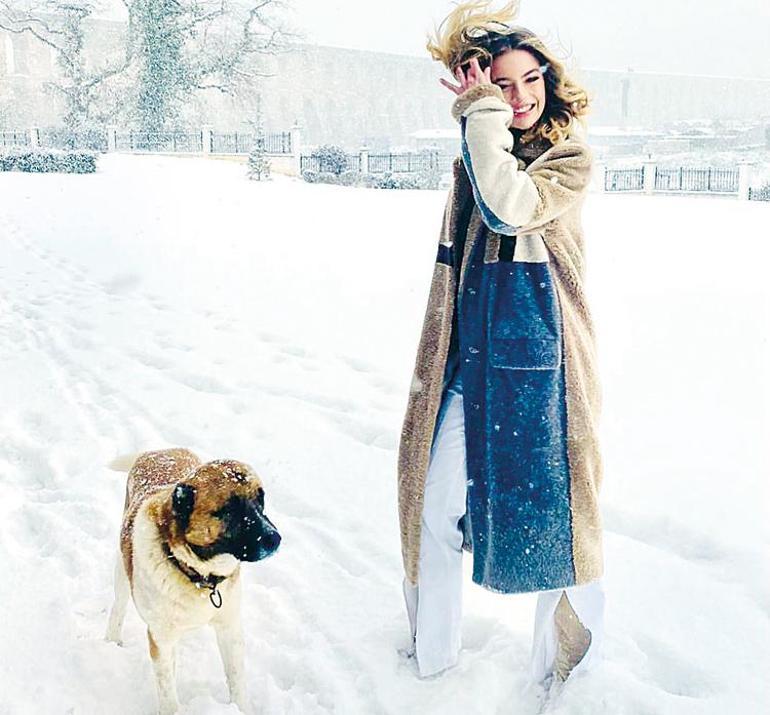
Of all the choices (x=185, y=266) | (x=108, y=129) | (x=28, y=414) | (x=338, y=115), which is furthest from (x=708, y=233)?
(x=338, y=115)

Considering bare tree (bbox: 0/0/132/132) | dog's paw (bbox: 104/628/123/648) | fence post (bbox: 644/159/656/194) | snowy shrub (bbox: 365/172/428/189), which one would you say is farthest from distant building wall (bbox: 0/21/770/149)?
dog's paw (bbox: 104/628/123/648)

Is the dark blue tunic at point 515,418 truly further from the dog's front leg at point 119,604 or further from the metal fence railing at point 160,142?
the metal fence railing at point 160,142

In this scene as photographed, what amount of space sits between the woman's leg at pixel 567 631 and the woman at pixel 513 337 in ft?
0.04

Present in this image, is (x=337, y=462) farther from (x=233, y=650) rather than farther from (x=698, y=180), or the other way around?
(x=698, y=180)

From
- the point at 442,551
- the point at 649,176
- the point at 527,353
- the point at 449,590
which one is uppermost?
the point at 649,176

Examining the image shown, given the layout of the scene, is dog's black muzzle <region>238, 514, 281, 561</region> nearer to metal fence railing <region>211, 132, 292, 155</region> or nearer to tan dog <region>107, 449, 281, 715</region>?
tan dog <region>107, 449, 281, 715</region>

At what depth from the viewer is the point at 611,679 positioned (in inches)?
108

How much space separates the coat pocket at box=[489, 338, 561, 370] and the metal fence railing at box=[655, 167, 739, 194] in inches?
842

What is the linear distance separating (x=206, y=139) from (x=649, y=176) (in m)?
15.4

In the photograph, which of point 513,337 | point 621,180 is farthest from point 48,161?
point 513,337

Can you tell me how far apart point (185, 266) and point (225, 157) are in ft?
63.9

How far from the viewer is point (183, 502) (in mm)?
2320

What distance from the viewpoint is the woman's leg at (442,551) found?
259cm

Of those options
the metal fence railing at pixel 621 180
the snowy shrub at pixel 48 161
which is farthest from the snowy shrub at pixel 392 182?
the snowy shrub at pixel 48 161
